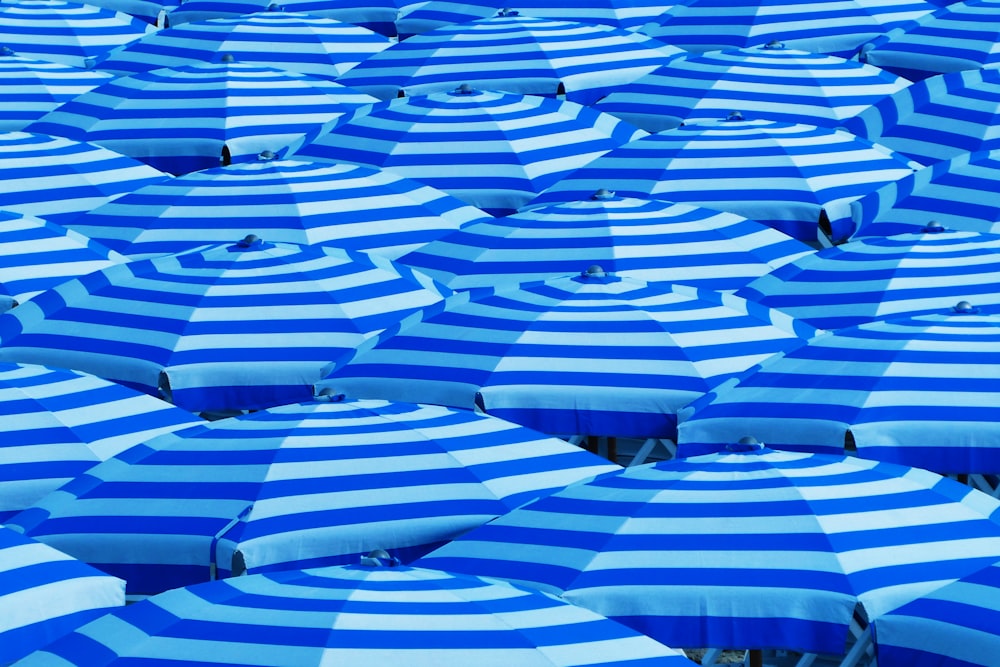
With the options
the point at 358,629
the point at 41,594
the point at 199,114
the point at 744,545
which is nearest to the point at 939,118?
the point at 199,114

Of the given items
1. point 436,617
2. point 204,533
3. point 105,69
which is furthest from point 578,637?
point 105,69

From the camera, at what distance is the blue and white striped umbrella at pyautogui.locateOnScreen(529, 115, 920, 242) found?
12.5 m

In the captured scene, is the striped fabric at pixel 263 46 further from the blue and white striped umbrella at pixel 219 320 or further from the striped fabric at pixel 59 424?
the striped fabric at pixel 59 424

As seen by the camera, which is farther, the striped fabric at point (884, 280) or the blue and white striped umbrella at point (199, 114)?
→ the blue and white striped umbrella at point (199, 114)

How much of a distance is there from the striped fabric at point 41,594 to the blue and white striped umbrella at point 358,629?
1.38ft

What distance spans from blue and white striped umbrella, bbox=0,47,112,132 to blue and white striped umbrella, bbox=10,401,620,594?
8.65 meters

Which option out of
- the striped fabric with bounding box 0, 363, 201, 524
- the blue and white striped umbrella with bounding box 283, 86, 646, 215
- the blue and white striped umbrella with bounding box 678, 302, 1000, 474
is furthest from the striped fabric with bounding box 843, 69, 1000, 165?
the striped fabric with bounding box 0, 363, 201, 524

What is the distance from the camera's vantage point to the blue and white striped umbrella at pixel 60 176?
42.2ft

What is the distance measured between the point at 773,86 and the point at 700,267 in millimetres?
4561

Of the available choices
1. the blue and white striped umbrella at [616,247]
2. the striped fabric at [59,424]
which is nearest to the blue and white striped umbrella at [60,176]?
the blue and white striped umbrella at [616,247]

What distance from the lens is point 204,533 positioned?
7.16m

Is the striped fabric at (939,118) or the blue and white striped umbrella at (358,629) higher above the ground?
the blue and white striped umbrella at (358,629)

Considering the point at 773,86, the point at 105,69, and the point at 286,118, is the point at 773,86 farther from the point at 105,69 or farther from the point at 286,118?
the point at 105,69

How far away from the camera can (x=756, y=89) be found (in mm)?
15172
